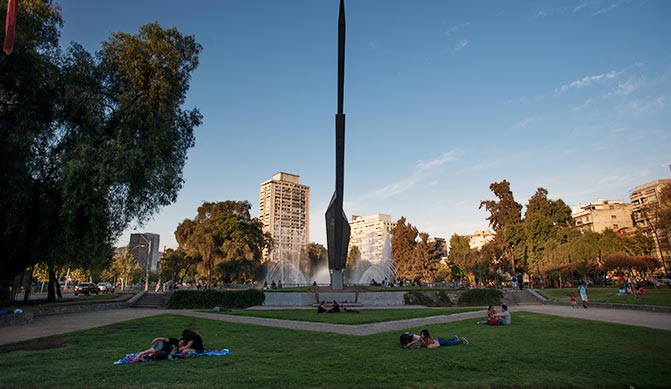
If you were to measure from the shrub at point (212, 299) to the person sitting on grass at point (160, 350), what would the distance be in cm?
1708

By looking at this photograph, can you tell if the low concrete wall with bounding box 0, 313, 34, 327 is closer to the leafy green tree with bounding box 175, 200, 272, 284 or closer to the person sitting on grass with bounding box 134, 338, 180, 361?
the person sitting on grass with bounding box 134, 338, 180, 361

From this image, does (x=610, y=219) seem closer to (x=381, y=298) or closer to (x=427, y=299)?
(x=427, y=299)

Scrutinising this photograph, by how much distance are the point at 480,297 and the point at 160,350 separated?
74.9 feet

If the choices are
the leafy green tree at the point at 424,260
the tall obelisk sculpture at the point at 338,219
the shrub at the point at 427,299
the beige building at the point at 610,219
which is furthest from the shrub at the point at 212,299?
the beige building at the point at 610,219

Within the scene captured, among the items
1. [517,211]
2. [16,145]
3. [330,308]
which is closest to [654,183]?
[517,211]

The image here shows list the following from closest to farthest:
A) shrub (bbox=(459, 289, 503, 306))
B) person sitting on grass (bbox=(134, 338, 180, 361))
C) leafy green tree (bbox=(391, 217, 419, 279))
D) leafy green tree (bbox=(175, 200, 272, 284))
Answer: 1. person sitting on grass (bbox=(134, 338, 180, 361))
2. shrub (bbox=(459, 289, 503, 306))
3. leafy green tree (bbox=(175, 200, 272, 284))
4. leafy green tree (bbox=(391, 217, 419, 279))

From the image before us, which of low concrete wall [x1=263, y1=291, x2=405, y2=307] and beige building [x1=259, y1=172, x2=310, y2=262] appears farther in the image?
beige building [x1=259, y1=172, x2=310, y2=262]

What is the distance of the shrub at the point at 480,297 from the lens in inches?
1020

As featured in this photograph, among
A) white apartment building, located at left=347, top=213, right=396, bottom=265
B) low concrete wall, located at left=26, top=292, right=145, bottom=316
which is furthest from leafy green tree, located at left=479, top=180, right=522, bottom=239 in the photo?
white apartment building, located at left=347, top=213, right=396, bottom=265

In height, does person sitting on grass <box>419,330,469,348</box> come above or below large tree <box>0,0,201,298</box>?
below

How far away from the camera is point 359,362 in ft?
23.4

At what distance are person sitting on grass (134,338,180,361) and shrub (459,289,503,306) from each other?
21441 mm

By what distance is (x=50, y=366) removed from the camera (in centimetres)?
709

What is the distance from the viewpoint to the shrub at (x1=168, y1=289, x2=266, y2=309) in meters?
24.5
